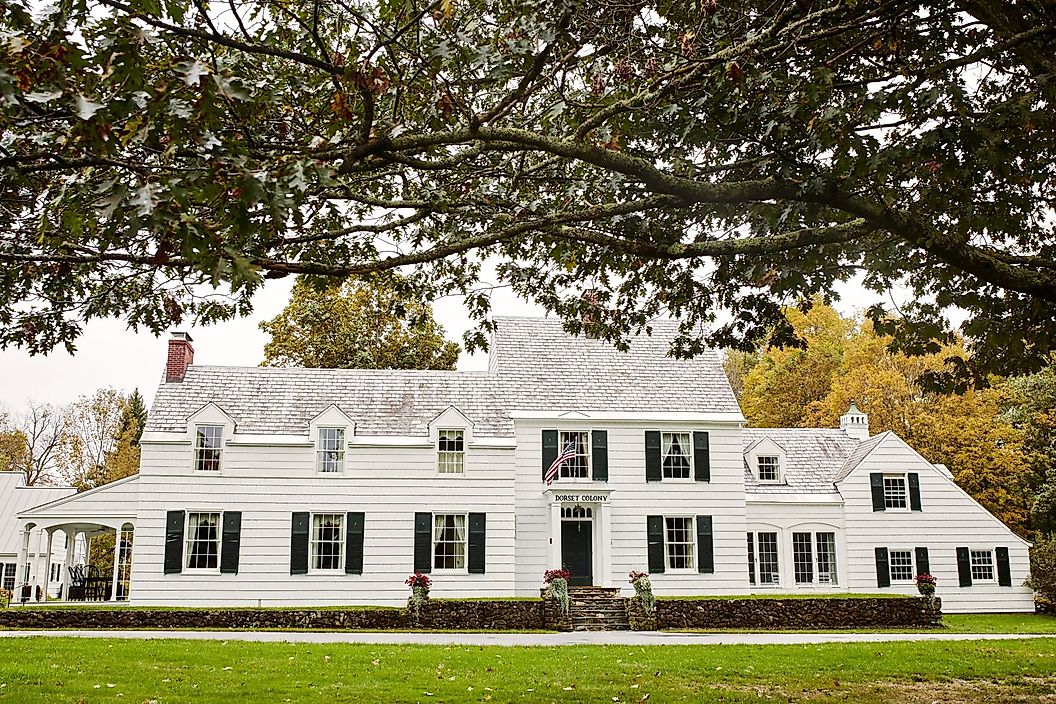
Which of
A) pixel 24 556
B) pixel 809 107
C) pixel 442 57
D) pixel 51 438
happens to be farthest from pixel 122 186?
pixel 51 438

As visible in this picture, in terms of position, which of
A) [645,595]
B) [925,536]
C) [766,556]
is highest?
[925,536]

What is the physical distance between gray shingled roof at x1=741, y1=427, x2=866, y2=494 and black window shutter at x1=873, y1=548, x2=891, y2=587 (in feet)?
7.66

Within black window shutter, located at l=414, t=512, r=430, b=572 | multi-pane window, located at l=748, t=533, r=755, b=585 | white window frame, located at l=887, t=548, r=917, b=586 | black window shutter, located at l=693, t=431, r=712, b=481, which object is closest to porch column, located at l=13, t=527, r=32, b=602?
black window shutter, located at l=414, t=512, r=430, b=572

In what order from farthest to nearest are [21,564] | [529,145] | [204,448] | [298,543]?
[21,564] → [204,448] → [298,543] → [529,145]

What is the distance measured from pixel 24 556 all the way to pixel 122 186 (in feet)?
91.0

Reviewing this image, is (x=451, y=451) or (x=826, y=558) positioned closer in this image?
(x=451, y=451)

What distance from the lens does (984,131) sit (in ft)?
23.8

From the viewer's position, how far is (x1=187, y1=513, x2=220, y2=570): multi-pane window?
2652cm

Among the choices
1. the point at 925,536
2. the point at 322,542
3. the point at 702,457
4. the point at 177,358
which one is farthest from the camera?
the point at 925,536

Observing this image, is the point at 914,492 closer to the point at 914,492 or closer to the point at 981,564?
the point at 914,492

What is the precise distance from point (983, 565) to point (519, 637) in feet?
59.0

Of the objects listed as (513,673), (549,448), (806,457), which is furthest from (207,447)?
(806,457)

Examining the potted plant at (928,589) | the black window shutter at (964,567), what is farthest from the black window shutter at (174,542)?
the black window shutter at (964,567)

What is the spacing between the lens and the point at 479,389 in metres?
29.7
